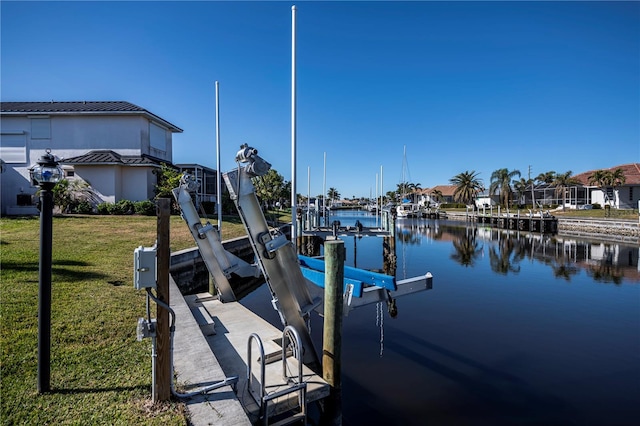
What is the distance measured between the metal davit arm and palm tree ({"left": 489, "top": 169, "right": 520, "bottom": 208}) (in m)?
68.0

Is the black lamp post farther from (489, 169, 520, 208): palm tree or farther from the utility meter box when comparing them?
(489, 169, 520, 208): palm tree

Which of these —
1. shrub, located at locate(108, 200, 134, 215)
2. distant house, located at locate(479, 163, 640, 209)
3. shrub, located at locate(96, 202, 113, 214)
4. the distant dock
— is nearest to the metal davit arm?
shrub, located at locate(108, 200, 134, 215)

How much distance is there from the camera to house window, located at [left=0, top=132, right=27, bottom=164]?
27.6 meters

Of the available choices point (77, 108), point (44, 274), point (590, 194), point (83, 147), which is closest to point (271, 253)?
point (44, 274)

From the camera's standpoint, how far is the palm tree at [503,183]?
2616 inches

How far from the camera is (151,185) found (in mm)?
27656

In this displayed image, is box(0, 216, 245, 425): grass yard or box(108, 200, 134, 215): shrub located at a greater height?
box(108, 200, 134, 215): shrub

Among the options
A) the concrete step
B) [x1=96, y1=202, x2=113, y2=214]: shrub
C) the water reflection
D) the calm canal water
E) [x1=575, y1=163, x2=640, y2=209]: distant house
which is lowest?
the calm canal water

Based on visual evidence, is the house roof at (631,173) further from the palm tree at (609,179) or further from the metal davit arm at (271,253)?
the metal davit arm at (271,253)

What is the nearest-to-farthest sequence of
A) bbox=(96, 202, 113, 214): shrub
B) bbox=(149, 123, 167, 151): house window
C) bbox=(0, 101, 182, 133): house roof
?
bbox=(96, 202, 113, 214): shrub
bbox=(0, 101, 182, 133): house roof
bbox=(149, 123, 167, 151): house window

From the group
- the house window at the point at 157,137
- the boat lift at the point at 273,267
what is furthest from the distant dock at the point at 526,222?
the house window at the point at 157,137

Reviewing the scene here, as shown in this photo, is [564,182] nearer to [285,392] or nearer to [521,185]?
[521,185]

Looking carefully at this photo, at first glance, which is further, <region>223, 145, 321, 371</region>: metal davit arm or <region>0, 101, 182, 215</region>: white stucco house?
<region>0, 101, 182, 215</region>: white stucco house

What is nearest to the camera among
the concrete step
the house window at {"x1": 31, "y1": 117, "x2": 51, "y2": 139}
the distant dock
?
the concrete step
